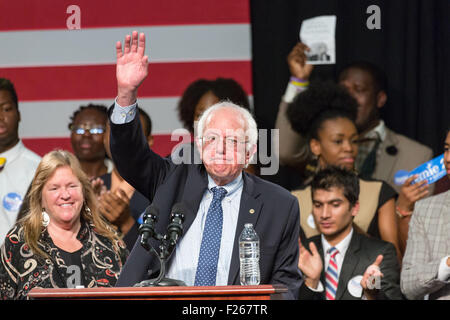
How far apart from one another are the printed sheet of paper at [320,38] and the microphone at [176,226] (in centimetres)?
278

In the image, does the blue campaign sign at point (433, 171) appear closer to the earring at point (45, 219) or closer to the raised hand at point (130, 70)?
the earring at point (45, 219)

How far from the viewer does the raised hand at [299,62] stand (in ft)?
17.6

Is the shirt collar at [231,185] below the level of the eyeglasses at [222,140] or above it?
below

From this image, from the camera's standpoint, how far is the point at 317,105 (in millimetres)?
5383

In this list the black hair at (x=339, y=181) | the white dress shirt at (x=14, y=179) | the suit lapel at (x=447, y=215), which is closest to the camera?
the suit lapel at (x=447, y=215)

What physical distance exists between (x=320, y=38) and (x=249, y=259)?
→ 2722 millimetres

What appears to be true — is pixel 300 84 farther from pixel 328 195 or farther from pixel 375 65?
pixel 328 195

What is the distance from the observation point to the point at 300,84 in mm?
5426

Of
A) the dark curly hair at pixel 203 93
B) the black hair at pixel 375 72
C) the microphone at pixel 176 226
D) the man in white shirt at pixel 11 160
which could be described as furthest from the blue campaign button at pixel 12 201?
the microphone at pixel 176 226

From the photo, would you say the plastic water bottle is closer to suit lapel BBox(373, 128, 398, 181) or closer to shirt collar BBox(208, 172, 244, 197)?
shirt collar BBox(208, 172, 244, 197)

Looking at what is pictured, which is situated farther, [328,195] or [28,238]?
[328,195]

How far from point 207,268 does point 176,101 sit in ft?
9.20

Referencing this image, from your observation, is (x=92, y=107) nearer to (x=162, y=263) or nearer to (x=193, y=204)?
(x=193, y=204)
